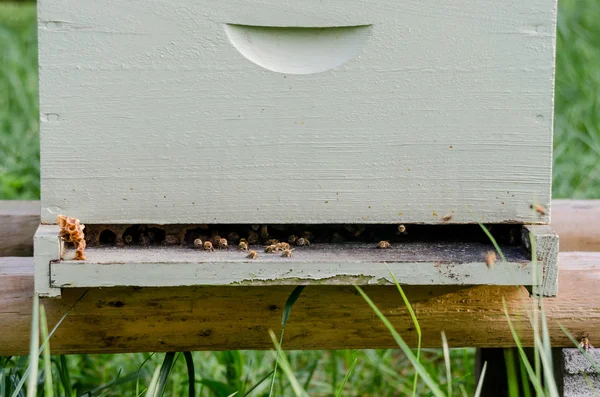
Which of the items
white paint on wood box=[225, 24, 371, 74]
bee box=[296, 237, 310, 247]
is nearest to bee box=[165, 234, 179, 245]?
bee box=[296, 237, 310, 247]

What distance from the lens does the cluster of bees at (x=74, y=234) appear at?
125 centimetres

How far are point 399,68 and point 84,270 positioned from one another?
609 millimetres

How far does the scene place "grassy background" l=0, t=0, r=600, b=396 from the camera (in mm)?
2156

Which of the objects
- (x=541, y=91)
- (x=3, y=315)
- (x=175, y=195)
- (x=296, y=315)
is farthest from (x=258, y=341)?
(x=541, y=91)

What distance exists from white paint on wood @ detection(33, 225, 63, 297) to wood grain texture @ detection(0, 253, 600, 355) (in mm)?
154

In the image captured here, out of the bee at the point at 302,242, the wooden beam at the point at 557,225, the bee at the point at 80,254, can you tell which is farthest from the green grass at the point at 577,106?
the bee at the point at 80,254

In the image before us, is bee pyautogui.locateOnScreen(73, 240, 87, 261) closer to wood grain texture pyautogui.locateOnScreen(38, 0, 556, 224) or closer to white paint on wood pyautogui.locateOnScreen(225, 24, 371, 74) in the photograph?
wood grain texture pyautogui.locateOnScreen(38, 0, 556, 224)

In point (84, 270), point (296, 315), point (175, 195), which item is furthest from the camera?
point (296, 315)

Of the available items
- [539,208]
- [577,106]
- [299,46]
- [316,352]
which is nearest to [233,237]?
[299,46]

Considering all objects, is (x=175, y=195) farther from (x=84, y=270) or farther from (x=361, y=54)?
(x=361, y=54)

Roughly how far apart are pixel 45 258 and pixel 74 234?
0.06m

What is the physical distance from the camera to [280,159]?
1.32 metres

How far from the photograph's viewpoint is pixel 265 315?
143 centimetres

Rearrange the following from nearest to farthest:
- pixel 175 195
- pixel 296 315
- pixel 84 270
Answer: pixel 84 270 < pixel 175 195 < pixel 296 315
